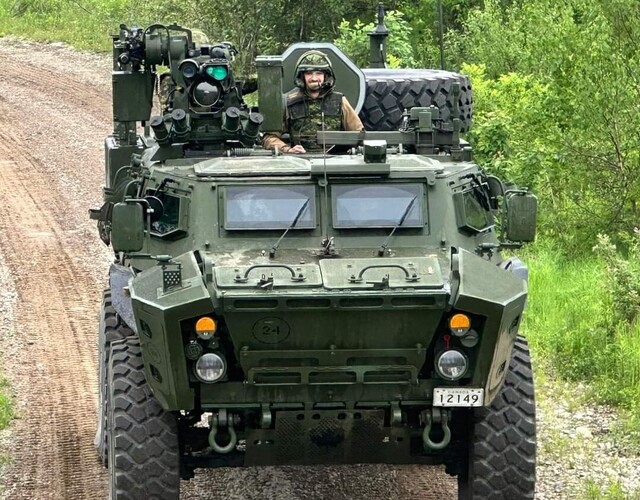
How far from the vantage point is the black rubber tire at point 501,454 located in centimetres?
757

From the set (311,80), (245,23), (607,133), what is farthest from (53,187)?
(311,80)

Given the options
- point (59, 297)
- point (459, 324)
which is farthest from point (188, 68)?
point (59, 297)

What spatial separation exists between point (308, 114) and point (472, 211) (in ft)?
7.21

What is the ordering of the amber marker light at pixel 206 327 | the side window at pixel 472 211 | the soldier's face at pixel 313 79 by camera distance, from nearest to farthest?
the amber marker light at pixel 206 327, the side window at pixel 472 211, the soldier's face at pixel 313 79

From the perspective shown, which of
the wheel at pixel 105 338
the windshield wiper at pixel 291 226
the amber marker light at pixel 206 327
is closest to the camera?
the amber marker light at pixel 206 327

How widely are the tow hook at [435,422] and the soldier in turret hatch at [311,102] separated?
3.05 meters

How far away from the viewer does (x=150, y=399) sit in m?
7.62

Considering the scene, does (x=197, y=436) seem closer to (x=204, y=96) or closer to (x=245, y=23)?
(x=204, y=96)

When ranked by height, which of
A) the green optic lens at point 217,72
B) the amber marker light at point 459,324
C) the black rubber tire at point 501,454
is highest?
the green optic lens at point 217,72

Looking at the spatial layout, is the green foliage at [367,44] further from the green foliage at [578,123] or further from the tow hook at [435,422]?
the tow hook at [435,422]

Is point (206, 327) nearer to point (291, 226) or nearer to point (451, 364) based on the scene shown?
point (291, 226)

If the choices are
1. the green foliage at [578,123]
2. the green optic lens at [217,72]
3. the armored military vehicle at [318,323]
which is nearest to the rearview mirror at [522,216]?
the armored military vehicle at [318,323]

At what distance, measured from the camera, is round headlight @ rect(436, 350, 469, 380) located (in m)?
7.37

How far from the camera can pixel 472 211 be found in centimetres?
847
